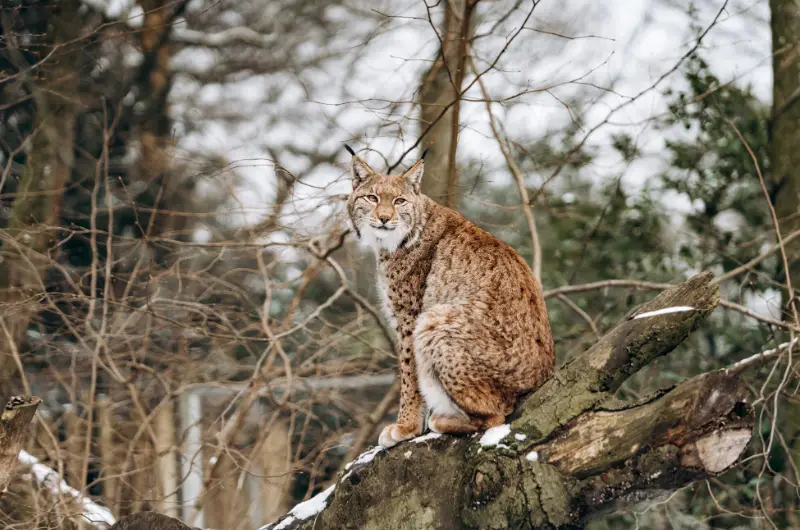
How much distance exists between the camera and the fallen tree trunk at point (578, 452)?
329 cm

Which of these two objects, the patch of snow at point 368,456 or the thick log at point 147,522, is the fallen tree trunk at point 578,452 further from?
the thick log at point 147,522

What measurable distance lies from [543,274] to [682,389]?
21.3 ft

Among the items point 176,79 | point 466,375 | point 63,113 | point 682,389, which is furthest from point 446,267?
point 176,79

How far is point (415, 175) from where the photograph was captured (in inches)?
192

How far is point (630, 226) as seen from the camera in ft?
29.6

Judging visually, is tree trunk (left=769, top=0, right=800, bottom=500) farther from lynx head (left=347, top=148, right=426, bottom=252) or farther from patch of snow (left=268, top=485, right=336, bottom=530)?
patch of snow (left=268, top=485, right=336, bottom=530)

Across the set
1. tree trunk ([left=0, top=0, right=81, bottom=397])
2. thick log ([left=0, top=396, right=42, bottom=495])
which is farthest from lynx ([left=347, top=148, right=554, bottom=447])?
tree trunk ([left=0, top=0, right=81, bottom=397])

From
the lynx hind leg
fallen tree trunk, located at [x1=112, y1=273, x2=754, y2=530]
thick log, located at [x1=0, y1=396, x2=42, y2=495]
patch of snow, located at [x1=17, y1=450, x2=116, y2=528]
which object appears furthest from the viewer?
patch of snow, located at [x1=17, y1=450, x2=116, y2=528]

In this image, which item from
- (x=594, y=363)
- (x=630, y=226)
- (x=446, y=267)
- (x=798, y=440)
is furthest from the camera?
(x=630, y=226)

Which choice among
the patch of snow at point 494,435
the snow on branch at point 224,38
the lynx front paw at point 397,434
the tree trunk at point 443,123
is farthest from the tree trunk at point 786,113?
the snow on branch at point 224,38

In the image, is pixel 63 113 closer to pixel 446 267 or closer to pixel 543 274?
pixel 543 274

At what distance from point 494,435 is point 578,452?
1.40 feet

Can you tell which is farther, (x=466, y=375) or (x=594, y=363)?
(x=466, y=375)

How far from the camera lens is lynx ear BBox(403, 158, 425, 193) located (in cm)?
485
